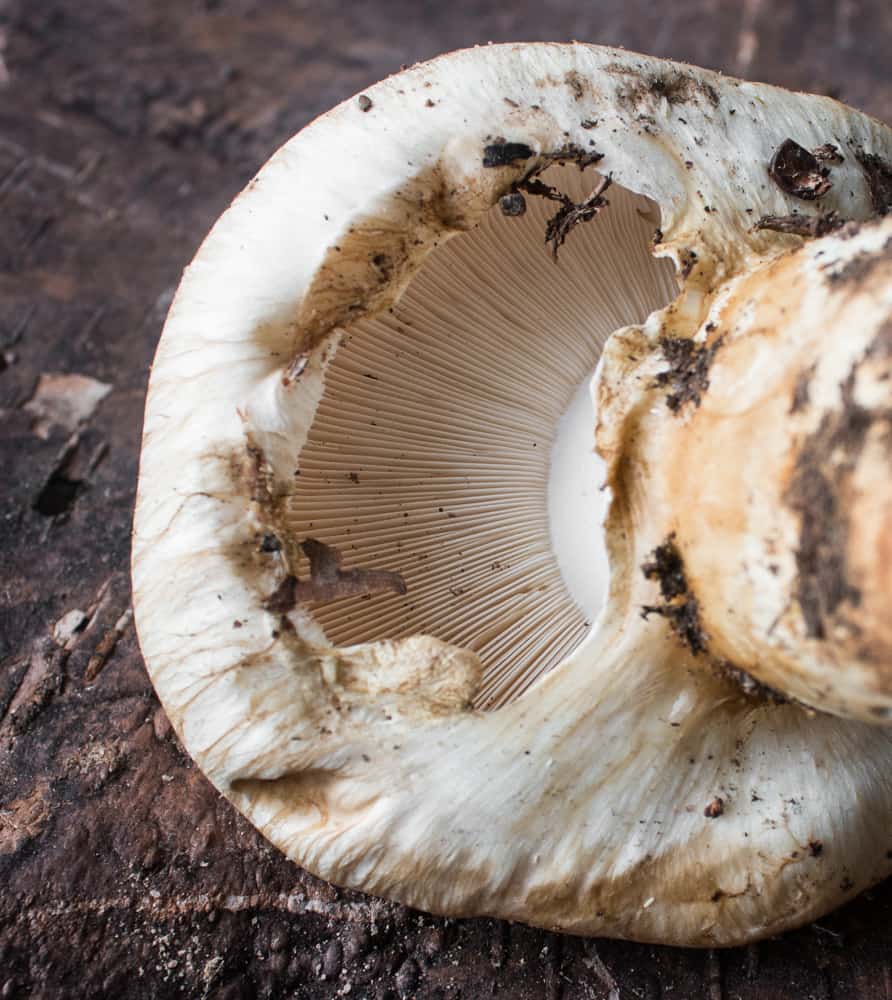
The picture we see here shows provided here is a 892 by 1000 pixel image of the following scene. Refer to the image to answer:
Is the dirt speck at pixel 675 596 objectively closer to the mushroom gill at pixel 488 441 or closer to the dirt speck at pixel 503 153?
the mushroom gill at pixel 488 441

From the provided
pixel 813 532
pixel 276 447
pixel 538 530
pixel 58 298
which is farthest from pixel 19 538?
pixel 813 532

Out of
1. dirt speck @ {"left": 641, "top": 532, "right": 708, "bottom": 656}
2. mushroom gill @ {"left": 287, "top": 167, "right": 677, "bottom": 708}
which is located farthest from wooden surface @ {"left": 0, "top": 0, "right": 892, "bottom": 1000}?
dirt speck @ {"left": 641, "top": 532, "right": 708, "bottom": 656}

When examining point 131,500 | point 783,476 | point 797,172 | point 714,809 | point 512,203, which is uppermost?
point 797,172

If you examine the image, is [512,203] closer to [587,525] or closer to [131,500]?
[587,525]

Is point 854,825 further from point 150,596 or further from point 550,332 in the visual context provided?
point 150,596

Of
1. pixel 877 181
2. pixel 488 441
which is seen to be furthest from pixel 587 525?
pixel 877 181

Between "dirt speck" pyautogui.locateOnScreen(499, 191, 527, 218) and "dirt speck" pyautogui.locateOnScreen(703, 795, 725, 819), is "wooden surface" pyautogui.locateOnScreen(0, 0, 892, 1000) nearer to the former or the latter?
"dirt speck" pyautogui.locateOnScreen(703, 795, 725, 819)

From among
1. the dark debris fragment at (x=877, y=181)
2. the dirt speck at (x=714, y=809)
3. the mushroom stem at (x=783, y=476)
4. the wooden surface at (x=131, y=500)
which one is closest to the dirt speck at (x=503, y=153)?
the mushroom stem at (x=783, y=476)

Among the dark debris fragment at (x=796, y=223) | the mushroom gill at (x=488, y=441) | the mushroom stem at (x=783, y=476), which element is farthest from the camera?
the mushroom gill at (x=488, y=441)
